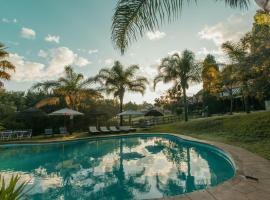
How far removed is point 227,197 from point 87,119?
2069cm

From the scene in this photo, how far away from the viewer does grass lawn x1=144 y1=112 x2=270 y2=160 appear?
9405 millimetres

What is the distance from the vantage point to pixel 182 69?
2236 centimetres

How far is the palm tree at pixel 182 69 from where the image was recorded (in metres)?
22.3

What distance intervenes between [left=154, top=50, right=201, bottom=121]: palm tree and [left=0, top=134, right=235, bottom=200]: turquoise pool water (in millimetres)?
10373

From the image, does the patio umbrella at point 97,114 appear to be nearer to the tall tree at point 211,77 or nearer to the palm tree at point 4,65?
the palm tree at point 4,65

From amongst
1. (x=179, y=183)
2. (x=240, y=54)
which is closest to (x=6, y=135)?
(x=179, y=183)

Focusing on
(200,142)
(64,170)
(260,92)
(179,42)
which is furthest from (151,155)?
(260,92)

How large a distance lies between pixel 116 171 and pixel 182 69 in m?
16.5

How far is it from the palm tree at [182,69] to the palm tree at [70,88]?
8.42 m

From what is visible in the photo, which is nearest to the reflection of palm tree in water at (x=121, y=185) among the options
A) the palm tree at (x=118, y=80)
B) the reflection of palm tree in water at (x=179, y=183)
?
the reflection of palm tree in water at (x=179, y=183)

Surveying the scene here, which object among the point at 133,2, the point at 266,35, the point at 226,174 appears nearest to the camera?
the point at 133,2

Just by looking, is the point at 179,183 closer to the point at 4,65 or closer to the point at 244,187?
the point at 244,187

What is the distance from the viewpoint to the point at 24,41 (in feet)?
45.6

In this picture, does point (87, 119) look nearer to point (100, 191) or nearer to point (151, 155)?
point (151, 155)
